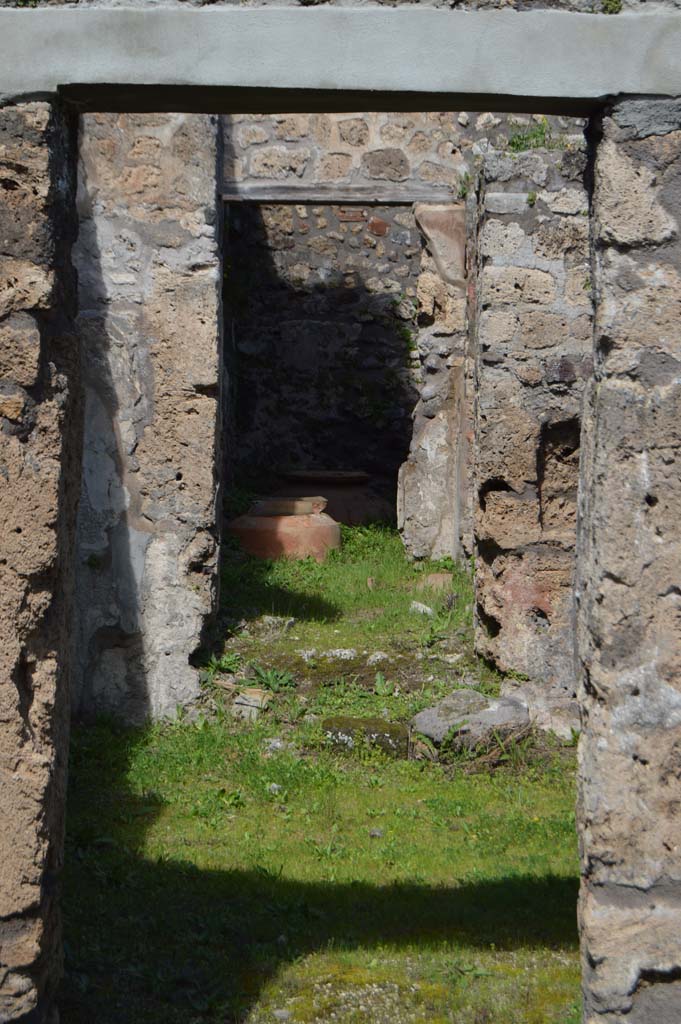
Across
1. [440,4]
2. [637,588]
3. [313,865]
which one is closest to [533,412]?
[313,865]

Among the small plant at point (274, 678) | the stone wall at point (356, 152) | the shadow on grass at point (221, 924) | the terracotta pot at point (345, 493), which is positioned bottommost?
the shadow on grass at point (221, 924)

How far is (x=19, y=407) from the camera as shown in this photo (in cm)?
273

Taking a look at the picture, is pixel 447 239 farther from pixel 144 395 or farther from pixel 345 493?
pixel 144 395

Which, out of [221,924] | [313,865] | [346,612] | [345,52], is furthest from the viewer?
[346,612]

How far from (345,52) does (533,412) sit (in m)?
3.64

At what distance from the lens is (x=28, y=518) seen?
2.73m

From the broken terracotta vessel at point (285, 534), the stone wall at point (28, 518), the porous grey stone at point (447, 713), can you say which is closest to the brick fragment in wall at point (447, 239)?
the broken terracotta vessel at point (285, 534)

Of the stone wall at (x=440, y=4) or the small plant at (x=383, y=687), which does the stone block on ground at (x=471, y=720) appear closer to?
the small plant at (x=383, y=687)

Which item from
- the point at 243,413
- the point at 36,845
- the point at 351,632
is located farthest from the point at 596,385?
the point at 243,413

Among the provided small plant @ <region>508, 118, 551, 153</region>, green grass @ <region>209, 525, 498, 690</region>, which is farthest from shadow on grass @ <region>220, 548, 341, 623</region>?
small plant @ <region>508, 118, 551, 153</region>

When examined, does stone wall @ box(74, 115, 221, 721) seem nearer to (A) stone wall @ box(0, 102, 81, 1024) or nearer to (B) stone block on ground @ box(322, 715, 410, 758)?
(B) stone block on ground @ box(322, 715, 410, 758)

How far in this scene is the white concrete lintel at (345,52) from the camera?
263 cm

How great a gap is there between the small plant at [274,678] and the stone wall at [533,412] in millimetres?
1058

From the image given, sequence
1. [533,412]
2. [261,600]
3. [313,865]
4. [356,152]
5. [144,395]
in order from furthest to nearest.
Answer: [356,152] → [261,600] → [533,412] → [144,395] → [313,865]
